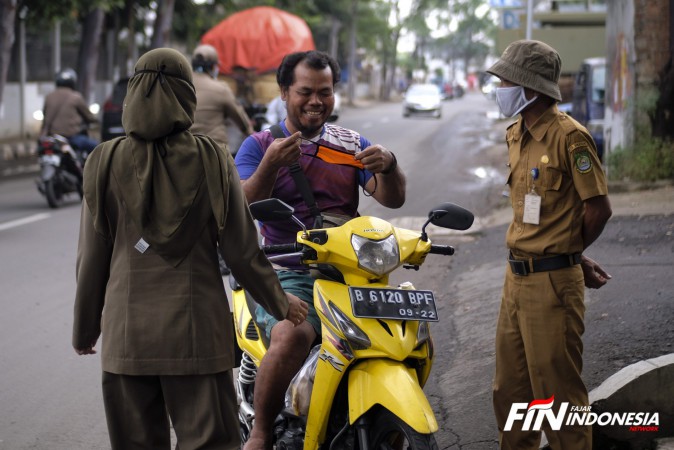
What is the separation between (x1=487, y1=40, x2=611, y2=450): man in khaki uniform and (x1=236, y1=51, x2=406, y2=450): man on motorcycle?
59 centimetres

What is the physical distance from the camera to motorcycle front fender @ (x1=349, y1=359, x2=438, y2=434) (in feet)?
11.6

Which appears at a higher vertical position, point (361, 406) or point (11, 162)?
point (361, 406)

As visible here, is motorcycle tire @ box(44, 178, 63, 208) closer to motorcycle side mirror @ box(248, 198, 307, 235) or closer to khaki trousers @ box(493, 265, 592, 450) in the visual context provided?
motorcycle side mirror @ box(248, 198, 307, 235)

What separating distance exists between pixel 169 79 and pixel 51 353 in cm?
409

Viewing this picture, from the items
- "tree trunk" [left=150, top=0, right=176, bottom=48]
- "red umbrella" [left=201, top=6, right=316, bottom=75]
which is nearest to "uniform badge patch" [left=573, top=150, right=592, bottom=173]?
"red umbrella" [left=201, top=6, right=316, bottom=75]

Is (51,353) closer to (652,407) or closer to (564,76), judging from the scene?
(652,407)

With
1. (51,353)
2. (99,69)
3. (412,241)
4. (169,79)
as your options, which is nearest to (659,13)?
(51,353)

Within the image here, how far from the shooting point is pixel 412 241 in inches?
160

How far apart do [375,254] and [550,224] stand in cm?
75

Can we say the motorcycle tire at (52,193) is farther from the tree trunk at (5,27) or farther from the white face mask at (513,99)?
the white face mask at (513,99)

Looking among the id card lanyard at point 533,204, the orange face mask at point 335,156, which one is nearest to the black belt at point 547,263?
the id card lanyard at point 533,204

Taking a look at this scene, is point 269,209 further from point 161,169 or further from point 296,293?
point 161,169

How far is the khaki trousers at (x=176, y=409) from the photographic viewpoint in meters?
3.47

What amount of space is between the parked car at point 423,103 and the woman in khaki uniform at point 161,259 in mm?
38347
